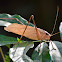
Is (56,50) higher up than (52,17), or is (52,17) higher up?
(56,50)

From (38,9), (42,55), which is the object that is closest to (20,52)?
(42,55)

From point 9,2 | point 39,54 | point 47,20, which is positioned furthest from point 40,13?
point 39,54

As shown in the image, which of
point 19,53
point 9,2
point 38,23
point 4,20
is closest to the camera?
point 19,53

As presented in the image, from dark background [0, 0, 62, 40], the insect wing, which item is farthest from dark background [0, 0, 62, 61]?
the insect wing

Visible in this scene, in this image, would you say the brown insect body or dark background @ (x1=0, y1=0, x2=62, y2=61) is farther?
dark background @ (x1=0, y1=0, x2=62, y2=61)

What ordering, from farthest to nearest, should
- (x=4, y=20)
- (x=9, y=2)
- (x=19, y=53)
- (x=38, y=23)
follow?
1. (x=9, y=2)
2. (x=38, y=23)
3. (x=4, y=20)
4. (x=19, y=53)

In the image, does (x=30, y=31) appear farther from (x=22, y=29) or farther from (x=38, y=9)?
(x=38, y=9)

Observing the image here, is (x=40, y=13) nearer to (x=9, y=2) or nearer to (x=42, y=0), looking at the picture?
(x=42, y=0)

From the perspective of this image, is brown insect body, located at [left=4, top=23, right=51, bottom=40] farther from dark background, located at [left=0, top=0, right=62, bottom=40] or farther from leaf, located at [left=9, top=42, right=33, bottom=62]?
dark background, located at [left=0, top=0, right=62, bottom=40]

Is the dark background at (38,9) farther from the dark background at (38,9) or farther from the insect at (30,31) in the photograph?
the insect at (30,31)

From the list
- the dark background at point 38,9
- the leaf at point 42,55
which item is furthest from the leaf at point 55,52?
the dark background at point 38,9
